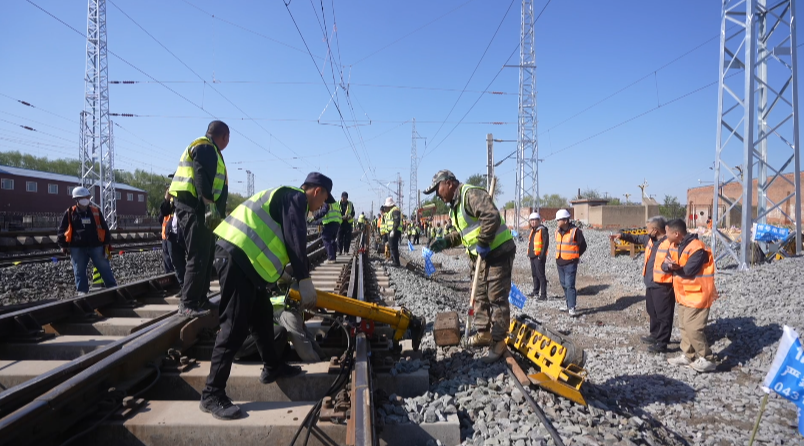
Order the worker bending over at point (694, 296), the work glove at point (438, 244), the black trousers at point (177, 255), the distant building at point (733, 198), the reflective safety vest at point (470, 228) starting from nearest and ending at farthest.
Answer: the reflective safety vest at point (470, 228) → the work glove at point (438, 244) → the worker bending over at point (694, 296) → the black trousers at point (177, 255) → the distant building at point (733, 198)

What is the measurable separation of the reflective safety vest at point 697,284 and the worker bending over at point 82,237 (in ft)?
25.0

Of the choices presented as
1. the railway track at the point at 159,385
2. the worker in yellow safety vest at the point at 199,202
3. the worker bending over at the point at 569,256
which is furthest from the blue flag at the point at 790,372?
the worker bending over at the point at 569,256

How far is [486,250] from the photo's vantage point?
13.0 feet

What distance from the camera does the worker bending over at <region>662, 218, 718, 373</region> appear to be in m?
4.93

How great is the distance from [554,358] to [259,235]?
2345 mm

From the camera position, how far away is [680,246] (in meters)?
5.26

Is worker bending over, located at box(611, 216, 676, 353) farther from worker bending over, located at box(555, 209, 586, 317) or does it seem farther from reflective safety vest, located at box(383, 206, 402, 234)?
reflective safety vest, located at box(383, 206, 402, 234)

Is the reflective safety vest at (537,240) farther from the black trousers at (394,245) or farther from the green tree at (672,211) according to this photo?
the green tree at (672,211)

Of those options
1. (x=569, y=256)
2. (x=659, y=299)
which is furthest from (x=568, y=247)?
(x=659, y=299)

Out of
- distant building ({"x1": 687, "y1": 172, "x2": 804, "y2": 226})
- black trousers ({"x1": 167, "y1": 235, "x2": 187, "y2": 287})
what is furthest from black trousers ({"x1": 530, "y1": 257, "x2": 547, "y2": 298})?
distant building ({"x1": 687, "y1": 172, "x2": 804, "y2": 226})

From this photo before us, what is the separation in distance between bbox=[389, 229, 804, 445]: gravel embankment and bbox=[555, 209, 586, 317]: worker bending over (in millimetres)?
363

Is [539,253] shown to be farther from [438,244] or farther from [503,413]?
[503,413]

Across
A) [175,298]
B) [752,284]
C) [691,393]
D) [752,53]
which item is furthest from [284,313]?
[752,53]

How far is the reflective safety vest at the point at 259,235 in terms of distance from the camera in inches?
115
